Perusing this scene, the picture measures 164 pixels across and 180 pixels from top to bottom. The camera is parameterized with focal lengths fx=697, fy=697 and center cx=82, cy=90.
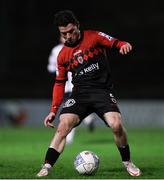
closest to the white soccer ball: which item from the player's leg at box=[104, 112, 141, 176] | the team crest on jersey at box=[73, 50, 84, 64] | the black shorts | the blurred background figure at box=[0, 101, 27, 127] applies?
the player's leg at box=[104, 112, 141, 176]

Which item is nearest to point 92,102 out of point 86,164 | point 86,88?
point 86,88

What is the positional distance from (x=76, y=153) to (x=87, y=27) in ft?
49.5

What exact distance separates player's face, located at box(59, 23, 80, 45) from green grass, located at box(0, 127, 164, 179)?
1618mm

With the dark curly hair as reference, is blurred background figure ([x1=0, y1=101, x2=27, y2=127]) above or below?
below

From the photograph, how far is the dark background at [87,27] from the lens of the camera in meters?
25.3

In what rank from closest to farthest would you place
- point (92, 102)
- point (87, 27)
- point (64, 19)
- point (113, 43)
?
point (64, 19) < point (113, 43) < point (92, 102) < point (87, 27)

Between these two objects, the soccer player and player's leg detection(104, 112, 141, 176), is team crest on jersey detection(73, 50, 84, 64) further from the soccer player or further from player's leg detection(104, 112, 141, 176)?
player's leg detection(104, 112, 141, 176)

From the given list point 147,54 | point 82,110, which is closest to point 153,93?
point 147,54

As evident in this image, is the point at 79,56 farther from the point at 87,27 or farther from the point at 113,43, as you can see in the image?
the point at 87,27

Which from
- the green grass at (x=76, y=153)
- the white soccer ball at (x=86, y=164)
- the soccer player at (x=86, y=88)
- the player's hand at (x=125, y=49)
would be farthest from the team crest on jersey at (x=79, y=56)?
the green grass at (x=76, y=153)

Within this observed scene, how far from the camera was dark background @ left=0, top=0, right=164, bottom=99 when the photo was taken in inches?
998

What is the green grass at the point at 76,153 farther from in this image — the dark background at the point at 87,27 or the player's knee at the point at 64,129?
the dark background at the point at 87,27

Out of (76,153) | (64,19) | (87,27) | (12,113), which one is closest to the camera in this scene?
(64,19)

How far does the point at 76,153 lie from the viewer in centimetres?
1194
